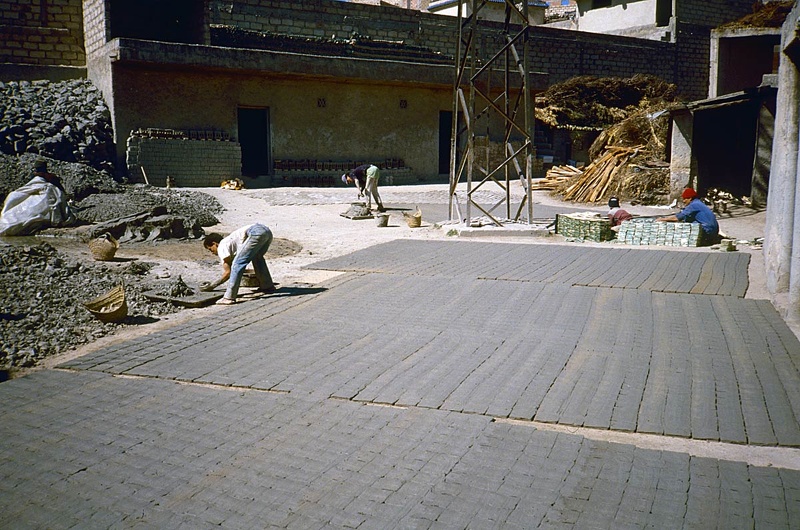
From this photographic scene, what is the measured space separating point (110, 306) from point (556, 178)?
56.9ft

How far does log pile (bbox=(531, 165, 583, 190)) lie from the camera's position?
70.8 ft

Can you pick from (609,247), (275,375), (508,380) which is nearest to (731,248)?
(609,247)

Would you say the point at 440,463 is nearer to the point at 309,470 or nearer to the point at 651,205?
the point at 309,470

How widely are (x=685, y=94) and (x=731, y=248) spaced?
2311cm

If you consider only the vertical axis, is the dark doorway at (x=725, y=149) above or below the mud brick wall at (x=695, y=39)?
below

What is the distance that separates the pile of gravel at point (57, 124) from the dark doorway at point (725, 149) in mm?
14586

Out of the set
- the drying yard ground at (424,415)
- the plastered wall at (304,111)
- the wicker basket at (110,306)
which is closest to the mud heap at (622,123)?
the plastered wall at (304,111)

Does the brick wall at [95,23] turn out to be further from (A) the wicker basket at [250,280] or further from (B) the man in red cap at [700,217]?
(B) the man in red cap at [700,217]

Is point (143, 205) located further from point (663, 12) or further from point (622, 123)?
point (663, 12)

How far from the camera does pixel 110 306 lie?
6883mm

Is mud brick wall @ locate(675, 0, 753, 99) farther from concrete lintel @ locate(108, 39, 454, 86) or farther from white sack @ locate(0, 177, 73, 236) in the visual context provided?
white sack @ locate(0, 177, 73, 236)

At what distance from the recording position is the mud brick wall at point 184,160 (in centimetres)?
1788

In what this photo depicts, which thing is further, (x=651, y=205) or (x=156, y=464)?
(x=651, y=205)

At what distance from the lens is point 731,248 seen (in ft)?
35.7
